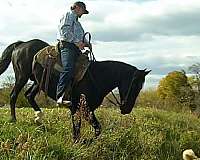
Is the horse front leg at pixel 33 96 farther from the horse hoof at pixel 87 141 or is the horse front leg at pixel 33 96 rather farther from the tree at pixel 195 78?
the tree at pixel 195 78

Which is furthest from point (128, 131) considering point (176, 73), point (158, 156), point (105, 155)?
point (176, 73)

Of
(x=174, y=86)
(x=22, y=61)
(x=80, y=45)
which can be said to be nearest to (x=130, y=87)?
(x=80, y=45)

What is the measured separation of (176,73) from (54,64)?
38436 mm

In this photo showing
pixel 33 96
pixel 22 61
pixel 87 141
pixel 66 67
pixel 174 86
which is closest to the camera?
pixel 87 141

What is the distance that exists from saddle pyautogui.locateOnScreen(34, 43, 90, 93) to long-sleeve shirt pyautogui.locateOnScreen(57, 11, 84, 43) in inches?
13.2

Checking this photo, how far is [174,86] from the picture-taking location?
44.8 meters

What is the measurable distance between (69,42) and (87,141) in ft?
6.03

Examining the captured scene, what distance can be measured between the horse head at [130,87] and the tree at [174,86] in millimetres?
29651

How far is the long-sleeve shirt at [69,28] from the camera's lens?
9.26 meters

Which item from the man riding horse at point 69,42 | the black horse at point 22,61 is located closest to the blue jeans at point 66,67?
the man riding horse at point 69,42

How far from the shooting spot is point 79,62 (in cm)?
943

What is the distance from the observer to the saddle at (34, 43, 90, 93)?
9.38 metres

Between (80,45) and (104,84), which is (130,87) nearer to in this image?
(104,84)

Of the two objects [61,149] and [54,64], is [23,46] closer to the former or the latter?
[54,64]
